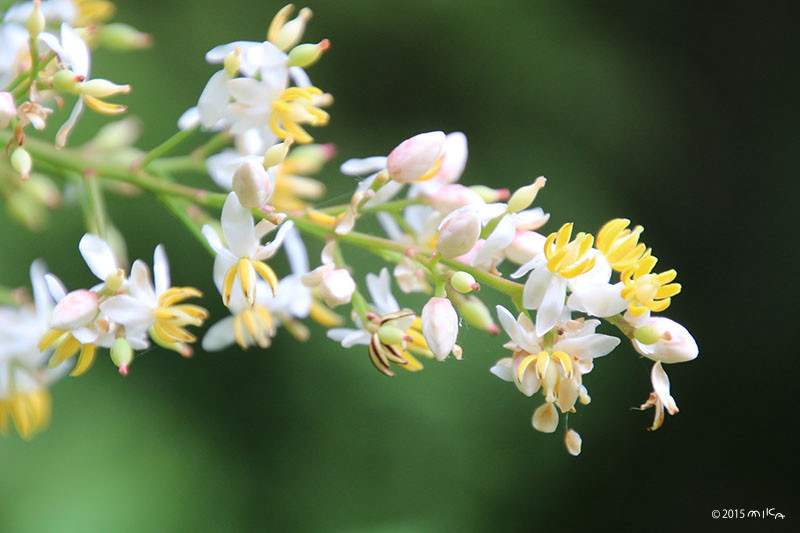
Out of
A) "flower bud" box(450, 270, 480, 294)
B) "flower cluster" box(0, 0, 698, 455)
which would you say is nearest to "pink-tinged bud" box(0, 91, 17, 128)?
"flower cluster" box(0, 0, 698, 455)

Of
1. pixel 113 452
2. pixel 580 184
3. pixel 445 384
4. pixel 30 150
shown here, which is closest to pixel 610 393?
pixel 445 384

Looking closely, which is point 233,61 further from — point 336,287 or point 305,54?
point 336,287

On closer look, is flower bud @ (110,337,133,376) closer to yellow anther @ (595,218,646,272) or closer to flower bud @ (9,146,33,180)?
flower bud @ (9,146,33,180)

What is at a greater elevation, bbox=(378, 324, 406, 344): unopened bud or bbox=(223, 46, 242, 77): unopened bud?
bbox=(223, 46, 242, 77): unopened bud

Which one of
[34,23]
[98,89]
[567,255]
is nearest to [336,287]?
[567,255]

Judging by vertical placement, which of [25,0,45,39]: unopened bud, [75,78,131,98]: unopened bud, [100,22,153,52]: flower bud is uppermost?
[100,22,153,52]: flower bud

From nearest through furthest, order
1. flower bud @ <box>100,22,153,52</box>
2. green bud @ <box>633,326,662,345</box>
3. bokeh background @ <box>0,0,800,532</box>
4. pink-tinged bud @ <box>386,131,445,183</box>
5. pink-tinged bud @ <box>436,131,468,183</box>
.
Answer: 1. green bud @ <box>633,326,662,345</box>
2. pink-tinged bud @ <box>386,131,445,183</box>
3. pink-tinged bud @ <box>436,131,468,183</box>
4. flower bud @ <box>100,22,153,52</box>
5. bokeh background @ <box>0,0,800,532</box>
